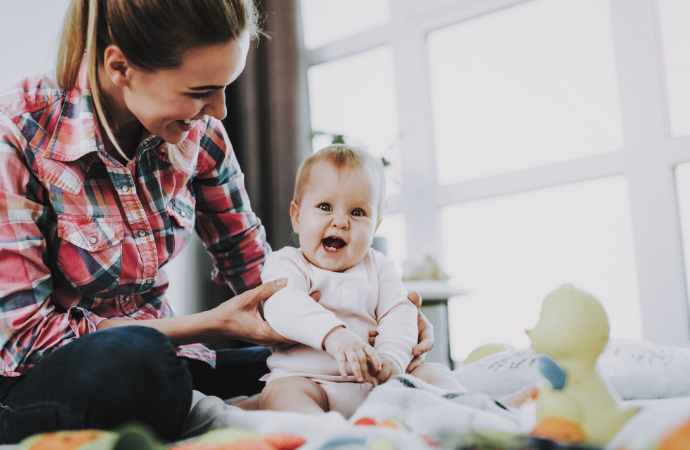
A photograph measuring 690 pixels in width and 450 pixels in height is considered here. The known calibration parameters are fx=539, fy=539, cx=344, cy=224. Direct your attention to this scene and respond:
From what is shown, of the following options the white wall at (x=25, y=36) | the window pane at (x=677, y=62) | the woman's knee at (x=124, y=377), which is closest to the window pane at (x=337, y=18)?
the window pane at (x=677, y=62)

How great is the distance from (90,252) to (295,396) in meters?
0.51

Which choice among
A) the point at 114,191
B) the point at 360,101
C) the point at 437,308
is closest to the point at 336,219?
the point at 114,191

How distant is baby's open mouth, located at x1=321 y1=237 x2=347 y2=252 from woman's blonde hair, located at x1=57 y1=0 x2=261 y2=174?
415 mm

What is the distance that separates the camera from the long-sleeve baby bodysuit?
3.04 feet

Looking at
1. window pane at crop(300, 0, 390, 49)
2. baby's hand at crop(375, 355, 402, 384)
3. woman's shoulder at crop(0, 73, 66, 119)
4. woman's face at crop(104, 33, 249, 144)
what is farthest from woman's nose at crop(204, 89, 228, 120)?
window pane at crop(300, 0, 390, 49)

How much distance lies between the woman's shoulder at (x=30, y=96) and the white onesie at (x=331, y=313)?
525mm

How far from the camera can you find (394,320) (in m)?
1.04

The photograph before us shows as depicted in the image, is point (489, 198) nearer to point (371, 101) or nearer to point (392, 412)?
point (371, 101)

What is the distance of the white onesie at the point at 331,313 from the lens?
928mm

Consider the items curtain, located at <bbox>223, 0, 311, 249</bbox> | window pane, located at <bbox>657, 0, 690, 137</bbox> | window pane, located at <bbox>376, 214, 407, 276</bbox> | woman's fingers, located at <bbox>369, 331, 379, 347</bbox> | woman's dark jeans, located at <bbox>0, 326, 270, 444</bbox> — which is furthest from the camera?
window pane, located at <bbox>376, 214, 407, 276</bbox>

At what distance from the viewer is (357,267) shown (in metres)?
1.09

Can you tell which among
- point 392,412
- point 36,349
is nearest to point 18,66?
point 36,349

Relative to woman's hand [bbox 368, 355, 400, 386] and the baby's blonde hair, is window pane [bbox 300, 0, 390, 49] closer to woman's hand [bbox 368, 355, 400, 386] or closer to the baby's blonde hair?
the baby's blonde hair

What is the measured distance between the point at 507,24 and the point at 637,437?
91.4 inches
